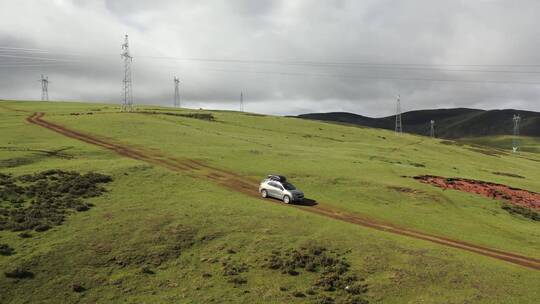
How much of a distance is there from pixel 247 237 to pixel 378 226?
14236 mm

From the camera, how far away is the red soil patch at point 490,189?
59.2 m

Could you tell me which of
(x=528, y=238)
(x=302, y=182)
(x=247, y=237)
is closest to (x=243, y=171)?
(x=302, y=182)

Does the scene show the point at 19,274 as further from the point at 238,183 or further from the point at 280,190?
the point at 238,183

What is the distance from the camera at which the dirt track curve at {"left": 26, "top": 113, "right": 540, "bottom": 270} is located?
36716 mm

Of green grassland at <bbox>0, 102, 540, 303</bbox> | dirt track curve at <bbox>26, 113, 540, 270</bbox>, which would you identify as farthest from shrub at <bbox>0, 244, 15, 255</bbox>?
dirt track curve at <bbox>26, 113, 540, 270</bbox>

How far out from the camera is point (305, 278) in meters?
29.9

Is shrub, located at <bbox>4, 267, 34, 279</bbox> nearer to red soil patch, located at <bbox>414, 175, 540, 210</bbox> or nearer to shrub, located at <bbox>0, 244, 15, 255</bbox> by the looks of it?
shrub, located at <bbox>0, 244, 15, 255</bbox>

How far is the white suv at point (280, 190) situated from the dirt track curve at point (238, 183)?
47.4 inches

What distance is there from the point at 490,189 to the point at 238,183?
126 ft

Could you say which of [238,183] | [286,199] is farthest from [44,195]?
[286,199]

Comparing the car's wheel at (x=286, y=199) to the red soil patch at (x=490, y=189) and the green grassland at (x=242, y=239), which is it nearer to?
the green grassland at (x=242, y=239)

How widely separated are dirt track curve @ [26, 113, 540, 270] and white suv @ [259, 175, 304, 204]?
47.4 inches

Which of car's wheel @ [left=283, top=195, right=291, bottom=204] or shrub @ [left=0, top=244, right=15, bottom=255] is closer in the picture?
shrub @ [left=0, top=244, right=15, bottom=255]

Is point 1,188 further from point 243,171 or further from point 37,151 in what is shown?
point 243,171
